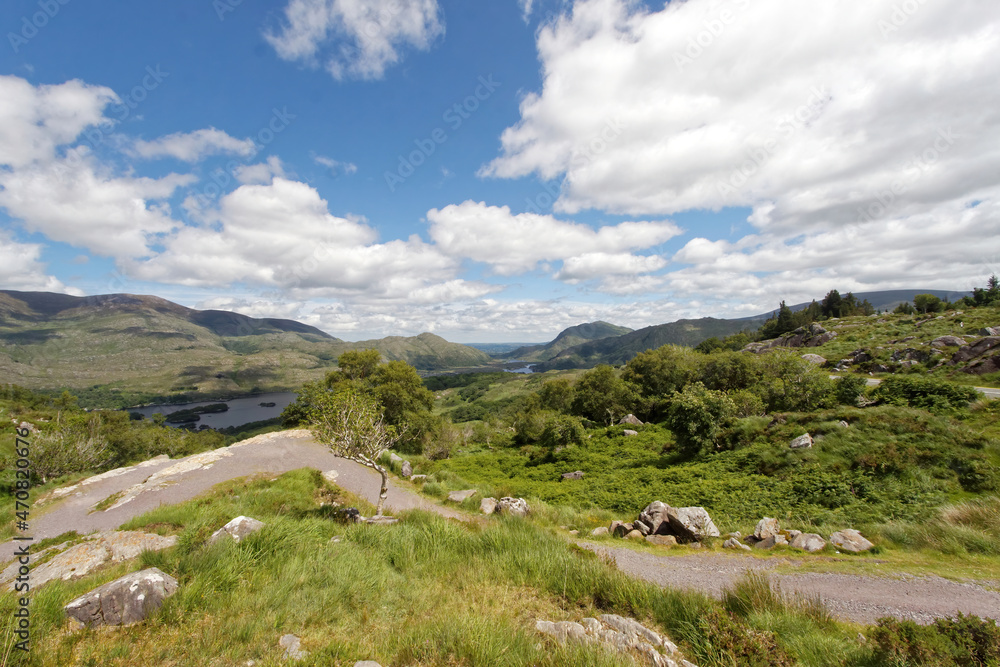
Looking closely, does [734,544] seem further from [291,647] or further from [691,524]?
[291,647]

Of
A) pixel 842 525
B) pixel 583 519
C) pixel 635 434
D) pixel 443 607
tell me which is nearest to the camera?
pixel 443 607

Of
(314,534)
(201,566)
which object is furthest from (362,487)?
(201,566)

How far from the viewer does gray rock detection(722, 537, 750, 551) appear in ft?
37.0

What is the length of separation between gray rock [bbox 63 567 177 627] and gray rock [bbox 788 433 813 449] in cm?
2474

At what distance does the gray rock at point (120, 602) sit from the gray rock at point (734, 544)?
14190 millimetres

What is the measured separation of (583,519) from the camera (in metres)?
15.5

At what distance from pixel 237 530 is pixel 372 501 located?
9.51 metres

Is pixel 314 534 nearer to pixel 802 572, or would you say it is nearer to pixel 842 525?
pixel 802 572

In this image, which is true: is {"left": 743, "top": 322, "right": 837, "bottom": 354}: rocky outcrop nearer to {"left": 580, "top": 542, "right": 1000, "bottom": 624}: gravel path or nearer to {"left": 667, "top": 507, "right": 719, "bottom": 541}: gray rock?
{"left": 667, "top": 507, "right": 719, "bottom": 541}: gray rock

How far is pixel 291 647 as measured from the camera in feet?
16.9

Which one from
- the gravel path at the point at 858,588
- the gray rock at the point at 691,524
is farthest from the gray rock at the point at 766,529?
the gravel path at the point at 858,588

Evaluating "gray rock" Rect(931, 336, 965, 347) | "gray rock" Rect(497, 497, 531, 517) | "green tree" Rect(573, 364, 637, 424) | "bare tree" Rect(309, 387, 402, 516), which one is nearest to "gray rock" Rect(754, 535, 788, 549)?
"gray rock" Rect(497, 497, 531, 517)

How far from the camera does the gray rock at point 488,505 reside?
16.4 metres

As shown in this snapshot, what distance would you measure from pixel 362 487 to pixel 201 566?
1344cm
